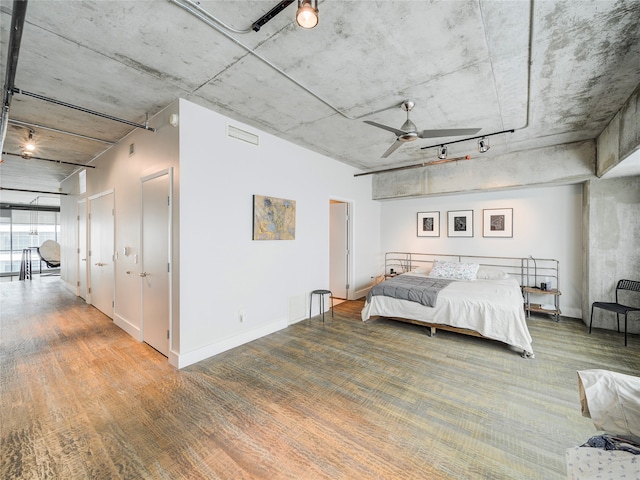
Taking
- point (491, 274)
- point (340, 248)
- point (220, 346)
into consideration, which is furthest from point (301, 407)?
point (491, 274)

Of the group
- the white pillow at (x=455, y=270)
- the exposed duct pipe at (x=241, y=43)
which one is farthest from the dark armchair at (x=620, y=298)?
the exposed duct pipe at (x=241, y=43)

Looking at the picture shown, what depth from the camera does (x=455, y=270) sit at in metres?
5.32

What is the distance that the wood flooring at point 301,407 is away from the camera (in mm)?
1807

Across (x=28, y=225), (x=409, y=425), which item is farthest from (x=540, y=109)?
(x=28, y=225)

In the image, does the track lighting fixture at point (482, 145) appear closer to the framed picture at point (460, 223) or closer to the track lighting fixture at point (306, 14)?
the framed picture at point (460, 223)

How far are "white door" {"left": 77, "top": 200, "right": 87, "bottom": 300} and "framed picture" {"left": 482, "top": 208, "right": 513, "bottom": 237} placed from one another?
876cm

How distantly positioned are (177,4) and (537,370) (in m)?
4.80

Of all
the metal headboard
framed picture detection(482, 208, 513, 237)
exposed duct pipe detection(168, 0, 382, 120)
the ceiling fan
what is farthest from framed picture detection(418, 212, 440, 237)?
exposed duct pipe detection(168, 0, 382, 120)

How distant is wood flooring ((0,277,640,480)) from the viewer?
181cm

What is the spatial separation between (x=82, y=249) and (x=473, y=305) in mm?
8010

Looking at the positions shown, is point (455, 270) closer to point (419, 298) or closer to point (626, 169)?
point (419, 298)

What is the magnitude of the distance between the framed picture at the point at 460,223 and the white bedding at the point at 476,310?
1595 mm

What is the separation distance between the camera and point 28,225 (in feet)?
34.6

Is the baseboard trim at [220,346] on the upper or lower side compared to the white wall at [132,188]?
lower
